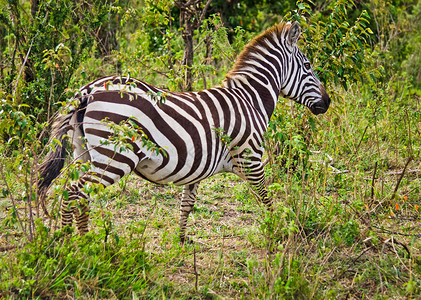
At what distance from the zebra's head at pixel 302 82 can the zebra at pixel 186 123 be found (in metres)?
0.01

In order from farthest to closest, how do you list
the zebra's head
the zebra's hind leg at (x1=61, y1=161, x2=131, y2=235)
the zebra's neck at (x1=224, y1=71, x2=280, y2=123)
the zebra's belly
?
1. the zebra's head
2. the zebra's neck at (x1=224, y1=71, x2=280, y2=123)
3. the zebra's belly
4. the zebra's hind leg at (x1=61, y1=161, x2=131, y2=235)

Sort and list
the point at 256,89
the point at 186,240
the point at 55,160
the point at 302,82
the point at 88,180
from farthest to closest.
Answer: the point at 302,82 < the point at 256,89 < the point at 186,240 < the point at 55,160 < the point at 88,180

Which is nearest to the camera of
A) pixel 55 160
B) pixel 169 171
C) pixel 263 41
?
pixel 55 160

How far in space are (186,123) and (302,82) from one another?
1.71m

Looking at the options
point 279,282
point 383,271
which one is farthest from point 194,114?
point 383,271

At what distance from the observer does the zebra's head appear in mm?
5207

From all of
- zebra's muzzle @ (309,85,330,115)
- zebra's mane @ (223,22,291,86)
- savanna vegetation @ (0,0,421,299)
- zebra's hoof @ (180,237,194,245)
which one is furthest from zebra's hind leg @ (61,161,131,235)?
zebra's muzzle @ (309,85,330,115)

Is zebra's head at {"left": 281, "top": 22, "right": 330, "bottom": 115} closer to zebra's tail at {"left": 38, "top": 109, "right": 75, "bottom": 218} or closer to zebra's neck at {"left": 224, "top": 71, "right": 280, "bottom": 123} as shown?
zebra's neck at {"left": 224, "top": 71, "right": 280, "bottom": 123}

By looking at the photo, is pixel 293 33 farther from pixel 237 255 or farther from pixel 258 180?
pixel 237 255

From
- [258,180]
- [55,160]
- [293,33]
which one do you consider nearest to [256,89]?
[293,33]

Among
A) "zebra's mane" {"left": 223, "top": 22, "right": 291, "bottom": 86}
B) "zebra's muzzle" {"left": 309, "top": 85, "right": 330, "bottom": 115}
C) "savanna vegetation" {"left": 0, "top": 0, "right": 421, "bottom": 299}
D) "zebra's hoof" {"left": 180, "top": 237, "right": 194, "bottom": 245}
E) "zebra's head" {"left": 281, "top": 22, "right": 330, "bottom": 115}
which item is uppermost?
"zebra's mane" {"left": 223, "top": 22, "right": 291, "bottom": 86}

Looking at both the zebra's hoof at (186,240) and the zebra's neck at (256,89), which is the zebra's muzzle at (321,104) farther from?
the zebra's hoof at (186,240)

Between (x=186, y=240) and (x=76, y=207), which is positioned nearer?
(x=76, y=207)

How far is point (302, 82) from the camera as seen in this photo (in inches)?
207
